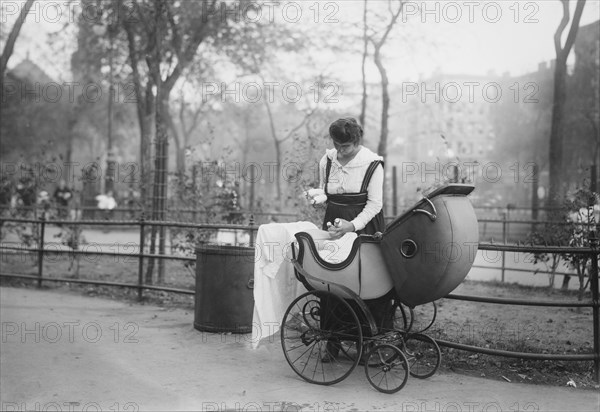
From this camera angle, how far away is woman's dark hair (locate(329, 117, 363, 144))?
17.9ft

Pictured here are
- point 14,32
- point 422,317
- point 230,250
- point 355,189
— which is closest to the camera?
point 355,189

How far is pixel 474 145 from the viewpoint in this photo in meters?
82.6

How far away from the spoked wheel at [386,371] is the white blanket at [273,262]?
0.85m

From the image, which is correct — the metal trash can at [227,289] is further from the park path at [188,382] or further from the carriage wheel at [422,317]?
the carriage wheel at [422,317]

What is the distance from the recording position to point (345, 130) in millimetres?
5449

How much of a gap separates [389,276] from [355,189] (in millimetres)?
796

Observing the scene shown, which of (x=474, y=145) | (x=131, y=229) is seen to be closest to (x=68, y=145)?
(x=131, y=229)

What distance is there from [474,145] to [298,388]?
80977 mm

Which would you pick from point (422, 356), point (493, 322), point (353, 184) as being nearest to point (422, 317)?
point (493, 322)

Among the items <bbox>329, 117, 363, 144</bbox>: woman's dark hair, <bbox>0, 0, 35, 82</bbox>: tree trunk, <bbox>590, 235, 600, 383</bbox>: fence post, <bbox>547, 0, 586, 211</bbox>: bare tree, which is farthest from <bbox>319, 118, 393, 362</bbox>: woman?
<bbox>547, 0, 586, 211</bbox>: bare tree

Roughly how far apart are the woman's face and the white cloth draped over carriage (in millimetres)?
692

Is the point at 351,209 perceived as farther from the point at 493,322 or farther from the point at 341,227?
the point at 493,322

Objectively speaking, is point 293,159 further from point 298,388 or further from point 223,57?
point 223,57

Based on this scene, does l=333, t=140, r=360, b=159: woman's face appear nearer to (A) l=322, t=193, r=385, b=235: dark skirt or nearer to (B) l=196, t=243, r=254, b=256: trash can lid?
(A) l=322, t=193, r=385, b=235: dark skirt
